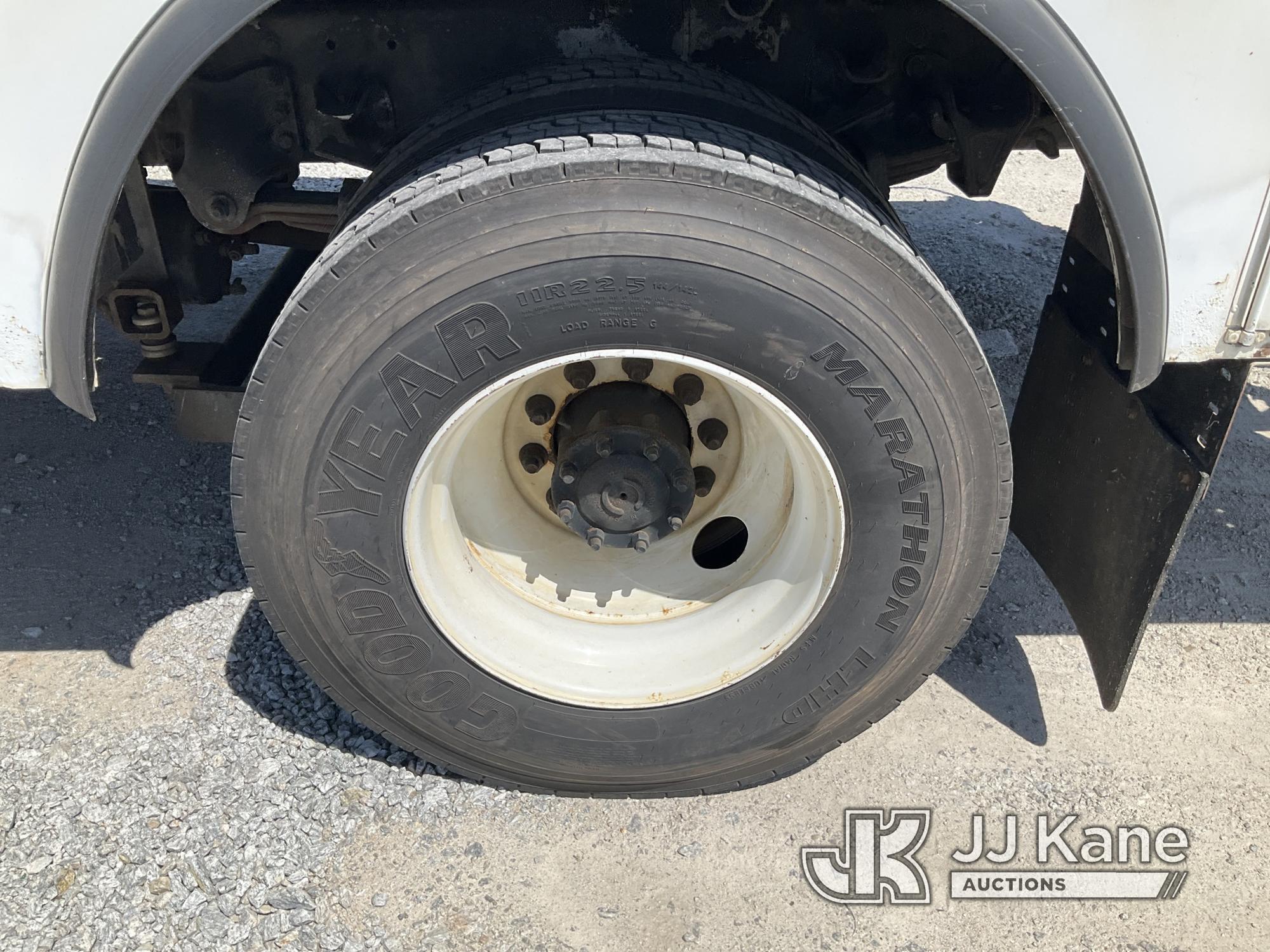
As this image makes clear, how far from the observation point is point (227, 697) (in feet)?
7.78

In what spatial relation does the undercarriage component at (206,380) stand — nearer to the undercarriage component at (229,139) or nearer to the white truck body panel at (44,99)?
the undercarriage component at (229,139)

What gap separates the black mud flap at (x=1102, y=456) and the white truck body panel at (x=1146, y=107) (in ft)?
1.24

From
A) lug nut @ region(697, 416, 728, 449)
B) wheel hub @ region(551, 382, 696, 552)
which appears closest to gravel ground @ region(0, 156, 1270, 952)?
wheel hub @ region(551, 382, 696, 552)

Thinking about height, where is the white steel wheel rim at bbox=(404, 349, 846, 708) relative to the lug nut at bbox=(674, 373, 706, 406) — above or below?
below

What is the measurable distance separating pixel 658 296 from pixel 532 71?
0.67m

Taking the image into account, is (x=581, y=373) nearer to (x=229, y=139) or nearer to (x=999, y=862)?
(x=229, y=139)

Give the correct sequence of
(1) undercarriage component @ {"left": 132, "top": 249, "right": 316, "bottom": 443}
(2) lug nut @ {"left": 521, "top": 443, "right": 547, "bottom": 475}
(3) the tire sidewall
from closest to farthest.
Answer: (3) the tire sidewall, (2) lug nut @ {"left": 521, "top": 443, "right": 547, "bottom": 475}, (1) undercarriage component @ {"left": 132, "top": 249, "right": 316, "bottom": 443}

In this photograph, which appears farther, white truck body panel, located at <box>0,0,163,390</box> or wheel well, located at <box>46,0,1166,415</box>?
wheel well, located at <box>46,0,1166,415</box>

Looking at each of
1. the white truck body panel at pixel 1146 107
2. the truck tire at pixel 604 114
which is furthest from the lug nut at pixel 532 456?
the white truck body panel at pixel 1146 107

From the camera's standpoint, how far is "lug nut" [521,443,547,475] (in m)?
2.18

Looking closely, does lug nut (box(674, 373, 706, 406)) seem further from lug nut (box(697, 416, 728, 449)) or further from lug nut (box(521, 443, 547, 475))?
lug nut (box(521, 443, 547, 475))

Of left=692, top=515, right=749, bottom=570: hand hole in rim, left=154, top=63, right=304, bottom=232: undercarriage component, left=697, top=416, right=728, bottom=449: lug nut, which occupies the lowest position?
left=692, top=515, right=749, bottom=570: hand hole in rim

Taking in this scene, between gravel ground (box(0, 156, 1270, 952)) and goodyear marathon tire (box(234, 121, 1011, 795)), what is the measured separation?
0.17 metres

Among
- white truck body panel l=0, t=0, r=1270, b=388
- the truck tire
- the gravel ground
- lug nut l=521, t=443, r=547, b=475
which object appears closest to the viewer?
white truck body panel l=0, t=0, r=1270, b=388
